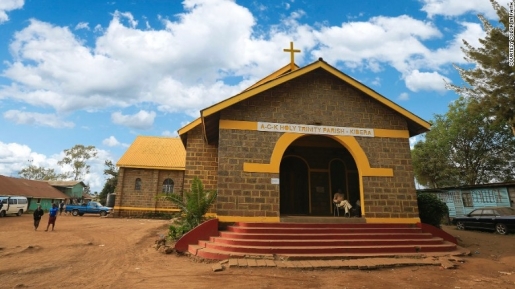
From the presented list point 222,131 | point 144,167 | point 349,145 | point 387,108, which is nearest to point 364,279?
point 349,145

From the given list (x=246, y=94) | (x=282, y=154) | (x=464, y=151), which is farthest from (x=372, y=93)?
(x=464, y=151)

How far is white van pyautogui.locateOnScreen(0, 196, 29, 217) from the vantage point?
24.9m

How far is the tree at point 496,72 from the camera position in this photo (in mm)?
15664

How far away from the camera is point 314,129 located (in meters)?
10.8

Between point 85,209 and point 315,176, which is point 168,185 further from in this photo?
point 315,176

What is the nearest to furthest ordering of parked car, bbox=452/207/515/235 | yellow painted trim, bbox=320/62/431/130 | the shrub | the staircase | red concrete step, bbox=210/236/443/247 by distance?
the staircase → red concrete step, bbox=210/236/443/247 → yellow painted trim, bbox=320/62/431/130 → the shrub → parked car, bbox=452/207/515/235

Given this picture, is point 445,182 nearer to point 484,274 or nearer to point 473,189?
point 473,189

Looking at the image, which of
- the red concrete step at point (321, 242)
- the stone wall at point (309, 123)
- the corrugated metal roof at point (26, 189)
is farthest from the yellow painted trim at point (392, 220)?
the corrugated metal roof at point (26, 189)

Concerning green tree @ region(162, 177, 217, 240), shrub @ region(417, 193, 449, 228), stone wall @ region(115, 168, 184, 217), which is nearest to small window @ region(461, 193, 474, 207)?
shrub @ region(417, 193, 449, 228)

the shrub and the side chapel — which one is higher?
the side chapel

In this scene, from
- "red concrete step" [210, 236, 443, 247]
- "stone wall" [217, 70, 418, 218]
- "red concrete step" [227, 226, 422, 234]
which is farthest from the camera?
"stone wall" [217, 70, 418, 218]

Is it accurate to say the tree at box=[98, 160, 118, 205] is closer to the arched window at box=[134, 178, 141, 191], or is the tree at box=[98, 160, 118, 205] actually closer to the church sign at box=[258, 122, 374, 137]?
the arched window at box=[134, 178, 141, 191]

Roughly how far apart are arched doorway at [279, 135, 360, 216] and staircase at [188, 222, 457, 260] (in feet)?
11.9

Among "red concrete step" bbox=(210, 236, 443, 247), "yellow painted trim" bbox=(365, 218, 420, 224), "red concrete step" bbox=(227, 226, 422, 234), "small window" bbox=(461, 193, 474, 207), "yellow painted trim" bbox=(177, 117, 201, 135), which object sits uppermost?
"yellow painted trim" bbox=(177, 117, 201, 135)
